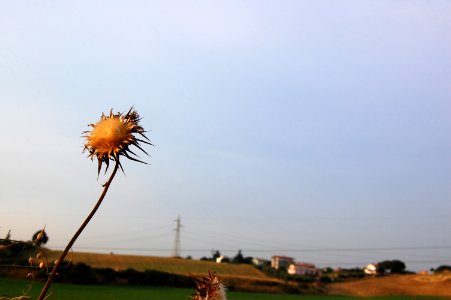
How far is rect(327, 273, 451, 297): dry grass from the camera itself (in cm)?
8550

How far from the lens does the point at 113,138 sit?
2082 millimetres

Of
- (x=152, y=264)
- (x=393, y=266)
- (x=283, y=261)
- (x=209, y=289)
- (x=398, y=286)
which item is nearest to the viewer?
(x=209, y=289)

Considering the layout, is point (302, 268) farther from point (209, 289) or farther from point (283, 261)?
point (209, 289)

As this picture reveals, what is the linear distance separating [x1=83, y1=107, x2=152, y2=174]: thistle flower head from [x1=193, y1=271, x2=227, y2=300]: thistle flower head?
1.69 ft

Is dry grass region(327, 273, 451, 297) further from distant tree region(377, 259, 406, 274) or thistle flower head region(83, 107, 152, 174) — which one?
thistle flower head region(83, 107, 152, 174)

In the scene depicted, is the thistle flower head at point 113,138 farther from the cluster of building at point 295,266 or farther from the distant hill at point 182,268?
the cluster of building at point 295,266

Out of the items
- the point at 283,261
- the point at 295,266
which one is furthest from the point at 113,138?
the point at 283,261

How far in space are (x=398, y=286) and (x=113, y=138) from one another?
94.6 metres

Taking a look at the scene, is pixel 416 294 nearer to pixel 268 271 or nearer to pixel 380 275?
pixel 380 275

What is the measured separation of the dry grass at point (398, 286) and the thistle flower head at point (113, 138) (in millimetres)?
87486

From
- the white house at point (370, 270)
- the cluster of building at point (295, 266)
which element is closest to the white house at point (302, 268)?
the cluster of building at point (295, 266)

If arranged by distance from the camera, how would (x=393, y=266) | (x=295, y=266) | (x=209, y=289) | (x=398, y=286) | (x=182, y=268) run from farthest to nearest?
(x=295, y=266) < (x=393, y=266) < (x=398, y=286) < (x=182, y=268) < (x=209, y=289)

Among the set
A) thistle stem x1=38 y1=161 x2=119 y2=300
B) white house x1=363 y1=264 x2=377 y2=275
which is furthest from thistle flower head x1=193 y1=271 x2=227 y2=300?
white house x1=363 y1=264 x2=377 y2=275

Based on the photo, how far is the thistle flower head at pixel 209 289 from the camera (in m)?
1.77
